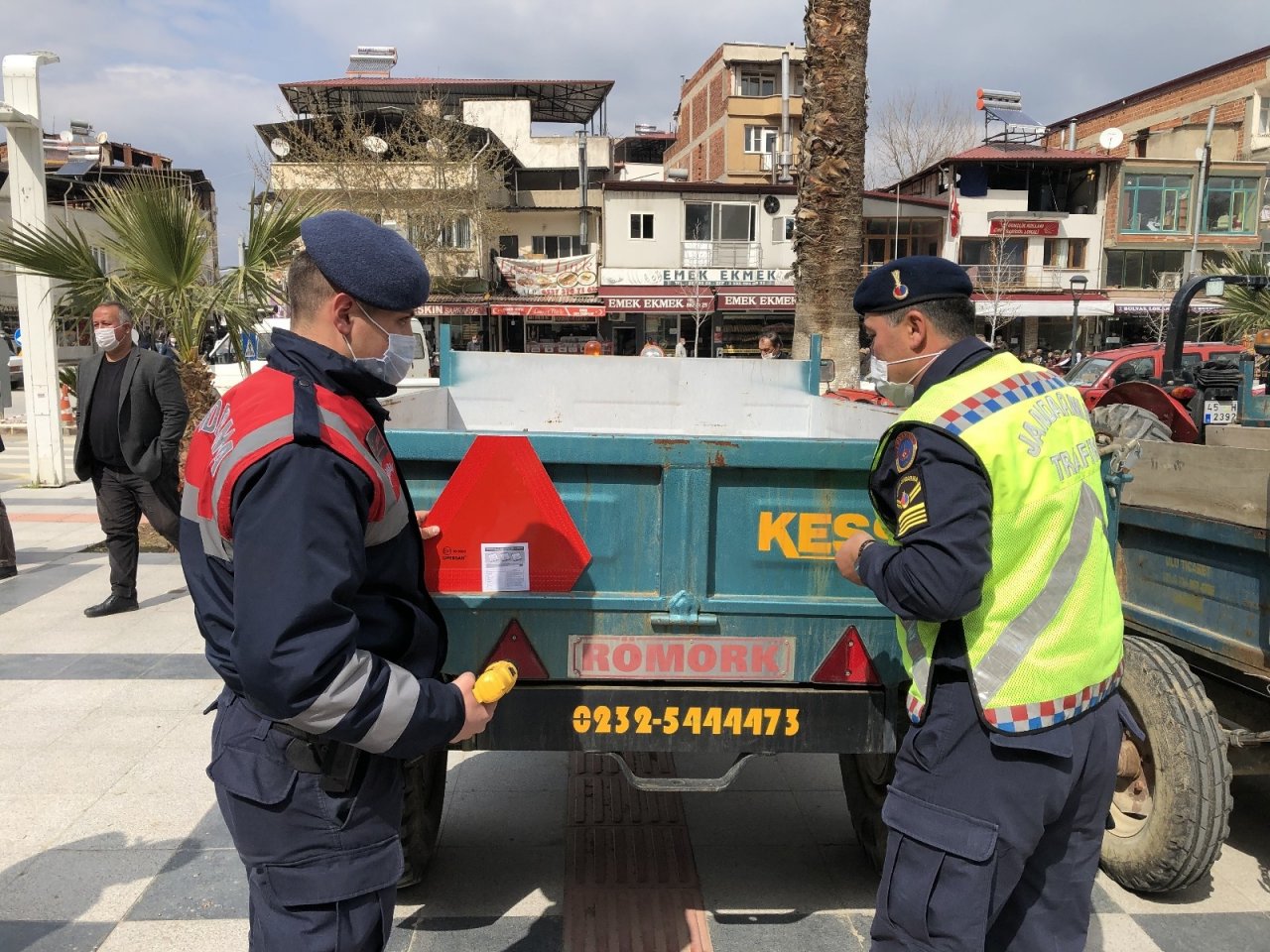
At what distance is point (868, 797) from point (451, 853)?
5.21 ft

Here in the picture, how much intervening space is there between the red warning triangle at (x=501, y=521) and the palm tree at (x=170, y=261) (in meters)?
6.45

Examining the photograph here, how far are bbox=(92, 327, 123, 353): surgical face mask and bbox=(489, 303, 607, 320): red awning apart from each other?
1180 inches

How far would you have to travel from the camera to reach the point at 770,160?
4634 centimetres

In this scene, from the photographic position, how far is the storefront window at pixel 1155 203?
41781 millimetres

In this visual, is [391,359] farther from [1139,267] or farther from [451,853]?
[1139,267]

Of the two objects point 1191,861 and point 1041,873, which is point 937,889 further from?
point 1191,861

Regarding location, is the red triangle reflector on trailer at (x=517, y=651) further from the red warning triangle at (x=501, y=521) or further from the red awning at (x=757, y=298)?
the red awning at (x=757, y=298)

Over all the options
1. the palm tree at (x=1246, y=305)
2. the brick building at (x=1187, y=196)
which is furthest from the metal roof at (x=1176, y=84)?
the palm tree at (x=1246, y=305)

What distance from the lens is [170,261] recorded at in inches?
317

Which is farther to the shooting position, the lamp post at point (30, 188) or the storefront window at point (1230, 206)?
the storefront window at point (1230, 206)

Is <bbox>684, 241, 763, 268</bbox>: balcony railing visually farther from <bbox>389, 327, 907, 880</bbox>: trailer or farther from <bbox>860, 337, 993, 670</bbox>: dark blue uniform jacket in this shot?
<bbox>860, 337, 993, 670</bbox>: dark blue uniform jacket

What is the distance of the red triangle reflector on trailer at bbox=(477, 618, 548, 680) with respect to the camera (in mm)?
2721

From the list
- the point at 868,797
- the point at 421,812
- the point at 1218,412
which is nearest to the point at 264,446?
the point at 421,812

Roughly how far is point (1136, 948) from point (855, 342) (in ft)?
20.8
